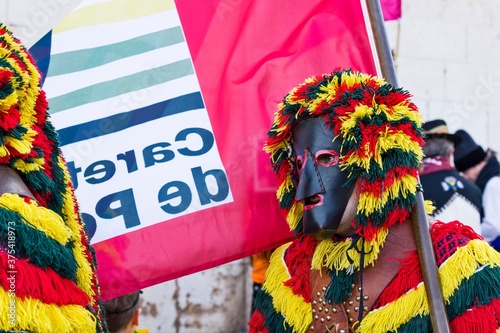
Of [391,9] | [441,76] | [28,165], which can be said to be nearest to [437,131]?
[391,9]

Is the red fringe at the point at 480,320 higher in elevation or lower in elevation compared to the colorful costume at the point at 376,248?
lower

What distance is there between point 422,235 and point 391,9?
1336 mm

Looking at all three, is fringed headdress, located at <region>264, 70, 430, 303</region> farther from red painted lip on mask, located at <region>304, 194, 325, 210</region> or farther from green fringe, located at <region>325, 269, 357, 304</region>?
red painted lip on mask, located at <region>304, 194, 325, 210</region>

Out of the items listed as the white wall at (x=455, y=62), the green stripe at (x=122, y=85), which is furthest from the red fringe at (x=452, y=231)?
the white wall at (x=455, y=62)

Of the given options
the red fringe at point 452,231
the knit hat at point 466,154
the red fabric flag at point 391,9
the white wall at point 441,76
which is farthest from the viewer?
the white wall at point 441,76

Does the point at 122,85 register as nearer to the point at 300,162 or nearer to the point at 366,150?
the point at 300,162

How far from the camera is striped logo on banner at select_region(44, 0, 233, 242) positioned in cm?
352

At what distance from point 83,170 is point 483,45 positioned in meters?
5.19

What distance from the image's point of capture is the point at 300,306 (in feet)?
10.5

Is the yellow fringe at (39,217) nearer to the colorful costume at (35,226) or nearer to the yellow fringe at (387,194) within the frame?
the colorful costume at (35,226)

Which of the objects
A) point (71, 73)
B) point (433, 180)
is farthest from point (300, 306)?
point (433, 180)

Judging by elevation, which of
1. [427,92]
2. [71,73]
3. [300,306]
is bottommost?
[300,306]

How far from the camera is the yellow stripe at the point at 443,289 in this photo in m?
2.92

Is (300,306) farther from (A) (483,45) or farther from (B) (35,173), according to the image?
(A) (483,45)
